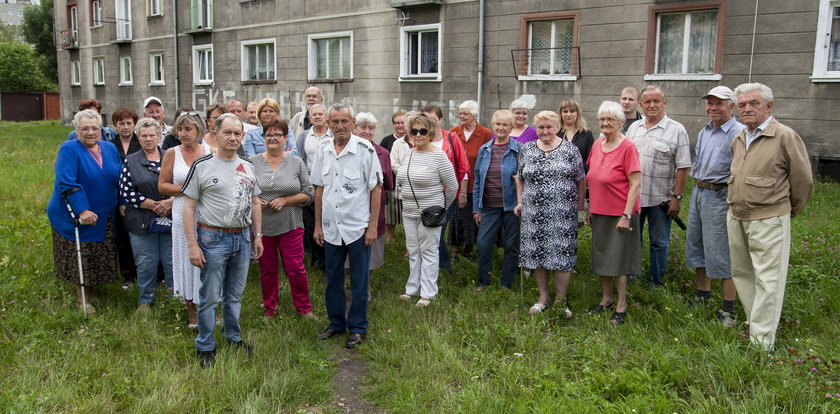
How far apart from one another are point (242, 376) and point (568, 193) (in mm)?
3157

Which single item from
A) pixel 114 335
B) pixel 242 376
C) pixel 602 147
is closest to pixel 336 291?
pixel 242 376

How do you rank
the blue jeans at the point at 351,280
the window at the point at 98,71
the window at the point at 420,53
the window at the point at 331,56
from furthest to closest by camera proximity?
the window at the point at 98,71
the window at the point at 331,56
the window at the point at 420,53
the blue jeans at the point at 351,280

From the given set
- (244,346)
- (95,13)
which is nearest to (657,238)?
(244,346)

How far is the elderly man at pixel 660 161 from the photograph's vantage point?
5.97m

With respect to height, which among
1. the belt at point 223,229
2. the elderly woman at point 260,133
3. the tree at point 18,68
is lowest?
the belt at point 223,229

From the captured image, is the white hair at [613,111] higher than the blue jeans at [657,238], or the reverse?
the white hair at [613,111]

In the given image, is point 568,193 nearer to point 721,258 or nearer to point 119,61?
point 721,258

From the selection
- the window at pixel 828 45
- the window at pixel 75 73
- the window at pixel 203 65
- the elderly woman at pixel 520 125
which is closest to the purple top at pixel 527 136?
the elderly woman at pixel 520 125

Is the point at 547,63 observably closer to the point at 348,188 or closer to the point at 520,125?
the point at 520,125

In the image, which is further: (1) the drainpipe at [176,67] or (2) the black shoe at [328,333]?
(1) the drainpipe at [176,67]

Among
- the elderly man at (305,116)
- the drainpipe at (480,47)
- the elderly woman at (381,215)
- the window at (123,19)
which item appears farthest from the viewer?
the window at (123,19)

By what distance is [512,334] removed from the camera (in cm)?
513

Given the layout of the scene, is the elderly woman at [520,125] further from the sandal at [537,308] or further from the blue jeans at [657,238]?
the sandal at [537,308]

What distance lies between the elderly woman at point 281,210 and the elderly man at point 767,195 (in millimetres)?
3579
